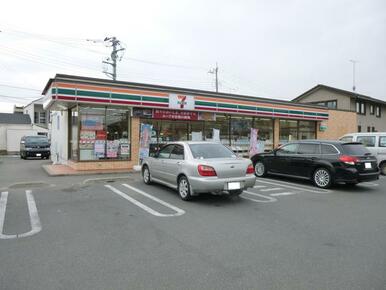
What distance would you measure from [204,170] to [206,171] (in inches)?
2.1

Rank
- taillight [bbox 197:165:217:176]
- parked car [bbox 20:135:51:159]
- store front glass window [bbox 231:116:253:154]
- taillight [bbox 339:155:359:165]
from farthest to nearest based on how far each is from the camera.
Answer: parked car [bbox 20:135:51:159], store front glass window [bbox 231:116:253:154], taillight [bbox 339:155:359:165], taillight [bbox 197:165:217:176]

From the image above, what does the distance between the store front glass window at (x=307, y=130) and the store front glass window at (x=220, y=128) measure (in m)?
6.46

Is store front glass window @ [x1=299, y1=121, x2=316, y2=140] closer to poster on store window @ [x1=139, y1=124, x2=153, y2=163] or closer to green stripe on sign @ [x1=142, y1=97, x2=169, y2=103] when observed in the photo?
green stripe on sign @ [x1=142, y1=97, x2=169, y2=103]

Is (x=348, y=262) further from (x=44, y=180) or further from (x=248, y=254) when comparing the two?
(x=44, y=180)

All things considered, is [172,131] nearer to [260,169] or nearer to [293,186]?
[260,169]

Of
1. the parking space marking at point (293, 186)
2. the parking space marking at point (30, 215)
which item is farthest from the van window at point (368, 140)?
the parking space marking at point (30, 215)

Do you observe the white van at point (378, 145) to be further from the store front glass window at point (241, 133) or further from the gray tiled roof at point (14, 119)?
the gray tiled roof at point (14, 119)

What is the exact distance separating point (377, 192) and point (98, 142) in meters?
10.8

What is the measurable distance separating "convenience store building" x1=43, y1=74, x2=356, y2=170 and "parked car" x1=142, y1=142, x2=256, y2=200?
18.3ft

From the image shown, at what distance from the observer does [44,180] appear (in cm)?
1141

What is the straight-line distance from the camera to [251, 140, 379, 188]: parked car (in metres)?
9.63

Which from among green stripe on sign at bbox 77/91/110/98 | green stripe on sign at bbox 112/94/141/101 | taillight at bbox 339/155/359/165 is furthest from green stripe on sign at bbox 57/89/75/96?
taillight at bbox 339/155/359/165

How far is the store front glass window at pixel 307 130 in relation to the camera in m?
21.3

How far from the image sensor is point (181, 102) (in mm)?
15211
